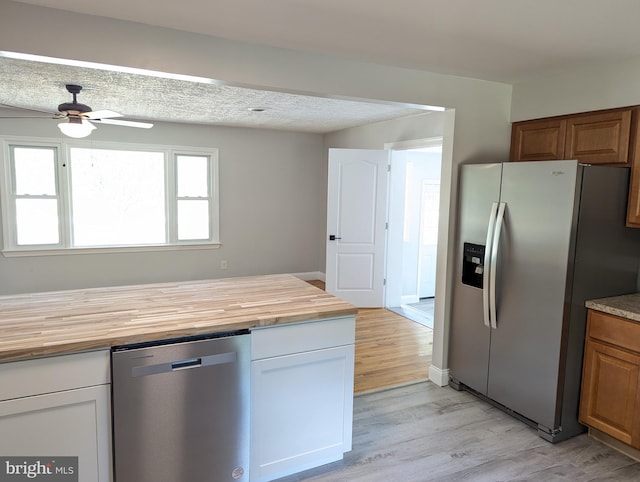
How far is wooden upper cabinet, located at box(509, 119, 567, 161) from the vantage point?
9.77ft

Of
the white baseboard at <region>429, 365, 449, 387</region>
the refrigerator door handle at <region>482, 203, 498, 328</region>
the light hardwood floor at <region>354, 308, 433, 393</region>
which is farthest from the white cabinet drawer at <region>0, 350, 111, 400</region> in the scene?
the white baseboard at <region>429, 365, 449, 387</region>

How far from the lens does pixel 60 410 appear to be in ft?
5.48

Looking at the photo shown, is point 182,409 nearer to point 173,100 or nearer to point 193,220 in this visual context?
point 173,100

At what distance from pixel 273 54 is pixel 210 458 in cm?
225

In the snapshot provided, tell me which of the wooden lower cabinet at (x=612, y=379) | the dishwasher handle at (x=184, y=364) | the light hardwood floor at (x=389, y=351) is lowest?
the light hardwood floor at (x=389, y=351)

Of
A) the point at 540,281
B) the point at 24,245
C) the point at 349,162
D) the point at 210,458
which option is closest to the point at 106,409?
the point at 210,458

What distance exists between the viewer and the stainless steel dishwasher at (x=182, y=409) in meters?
1.75

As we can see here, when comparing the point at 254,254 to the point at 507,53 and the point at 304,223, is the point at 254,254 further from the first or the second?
the point at 507,53

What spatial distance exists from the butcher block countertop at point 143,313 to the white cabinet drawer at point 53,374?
48mm

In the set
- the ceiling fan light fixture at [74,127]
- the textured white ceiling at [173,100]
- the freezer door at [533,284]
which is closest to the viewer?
the freezer door at [533,284]

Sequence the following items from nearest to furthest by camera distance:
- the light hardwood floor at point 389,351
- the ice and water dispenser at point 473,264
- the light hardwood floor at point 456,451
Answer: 1. the light hardwood floor at point 456,451
2. the ice and water dispenser at point 473,264
3. the light hardwood floor at point 389,351

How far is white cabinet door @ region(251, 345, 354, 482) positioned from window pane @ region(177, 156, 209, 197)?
439 cm

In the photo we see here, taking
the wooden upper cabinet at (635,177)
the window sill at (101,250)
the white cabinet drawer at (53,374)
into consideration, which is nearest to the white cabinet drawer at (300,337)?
the white cabinet drawer at (53,374)

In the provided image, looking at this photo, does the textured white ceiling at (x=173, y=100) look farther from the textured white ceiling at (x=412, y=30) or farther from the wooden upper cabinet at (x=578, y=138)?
the wooden upper cabinet at (x=578, y=138)
